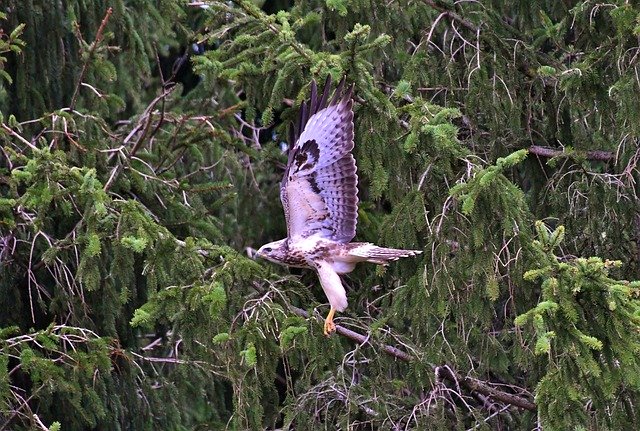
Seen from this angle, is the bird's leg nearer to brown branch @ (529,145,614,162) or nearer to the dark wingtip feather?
the dark wingtip feather

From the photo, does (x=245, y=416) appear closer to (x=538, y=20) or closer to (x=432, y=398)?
(x=432, y=398)

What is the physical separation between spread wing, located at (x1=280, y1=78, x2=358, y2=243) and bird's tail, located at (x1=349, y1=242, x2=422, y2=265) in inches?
8.2

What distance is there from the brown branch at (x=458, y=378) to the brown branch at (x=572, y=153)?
50.7 inches

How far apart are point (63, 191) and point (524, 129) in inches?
101

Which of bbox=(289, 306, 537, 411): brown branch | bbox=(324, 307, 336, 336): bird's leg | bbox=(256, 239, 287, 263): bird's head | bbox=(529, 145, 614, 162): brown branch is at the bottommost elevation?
bbox=(289, 306, 537, 411): brown branch

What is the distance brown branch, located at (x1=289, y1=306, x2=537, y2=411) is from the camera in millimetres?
5824

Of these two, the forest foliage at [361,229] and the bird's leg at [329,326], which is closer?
the forest foliage at [361,229]

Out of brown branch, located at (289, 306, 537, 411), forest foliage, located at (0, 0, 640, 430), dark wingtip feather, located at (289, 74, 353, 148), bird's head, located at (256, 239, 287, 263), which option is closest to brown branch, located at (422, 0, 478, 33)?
forest foliage, located at (0, 0, 640, 430)

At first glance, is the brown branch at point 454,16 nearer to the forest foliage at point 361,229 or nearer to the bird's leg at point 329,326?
the forest foliage at point 361,229

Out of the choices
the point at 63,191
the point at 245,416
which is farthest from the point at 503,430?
the point at 63,191

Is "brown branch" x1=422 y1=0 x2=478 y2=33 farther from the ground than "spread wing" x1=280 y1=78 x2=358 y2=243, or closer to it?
farther from the ground

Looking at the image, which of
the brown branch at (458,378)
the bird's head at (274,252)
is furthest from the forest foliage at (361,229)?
the bird's head at (274,252)

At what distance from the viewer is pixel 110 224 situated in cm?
583

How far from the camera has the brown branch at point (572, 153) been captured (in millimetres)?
6168
